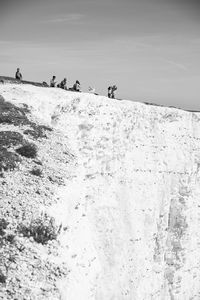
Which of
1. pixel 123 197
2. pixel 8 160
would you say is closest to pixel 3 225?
pixel 8 160

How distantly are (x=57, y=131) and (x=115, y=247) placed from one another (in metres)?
14.2

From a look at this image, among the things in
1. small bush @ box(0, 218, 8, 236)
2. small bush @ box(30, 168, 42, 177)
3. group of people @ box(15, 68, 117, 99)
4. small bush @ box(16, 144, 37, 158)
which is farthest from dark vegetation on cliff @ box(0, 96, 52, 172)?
group of people @ box(15, 68, 117, 99)

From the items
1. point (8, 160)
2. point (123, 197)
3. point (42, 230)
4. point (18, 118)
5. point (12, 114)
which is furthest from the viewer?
point (12, 114)

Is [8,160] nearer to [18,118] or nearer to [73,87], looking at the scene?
[18,118]

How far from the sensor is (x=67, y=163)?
3291 cm

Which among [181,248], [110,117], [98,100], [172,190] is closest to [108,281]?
[181,248]

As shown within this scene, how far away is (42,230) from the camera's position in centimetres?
2311

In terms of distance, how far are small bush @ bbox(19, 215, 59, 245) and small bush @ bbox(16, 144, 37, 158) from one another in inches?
299

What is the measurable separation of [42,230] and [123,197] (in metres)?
13.3

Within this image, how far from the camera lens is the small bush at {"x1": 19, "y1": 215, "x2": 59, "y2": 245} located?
73.6 ft

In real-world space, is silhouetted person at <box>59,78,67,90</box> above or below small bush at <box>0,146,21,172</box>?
above

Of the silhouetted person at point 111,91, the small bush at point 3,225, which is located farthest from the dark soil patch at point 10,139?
the silhouetted person at point 111,91

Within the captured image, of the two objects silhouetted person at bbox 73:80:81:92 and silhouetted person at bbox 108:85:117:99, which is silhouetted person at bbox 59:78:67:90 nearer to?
silhouetted person at bbox 73:80:81:92

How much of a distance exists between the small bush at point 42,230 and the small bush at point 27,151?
299 inches
